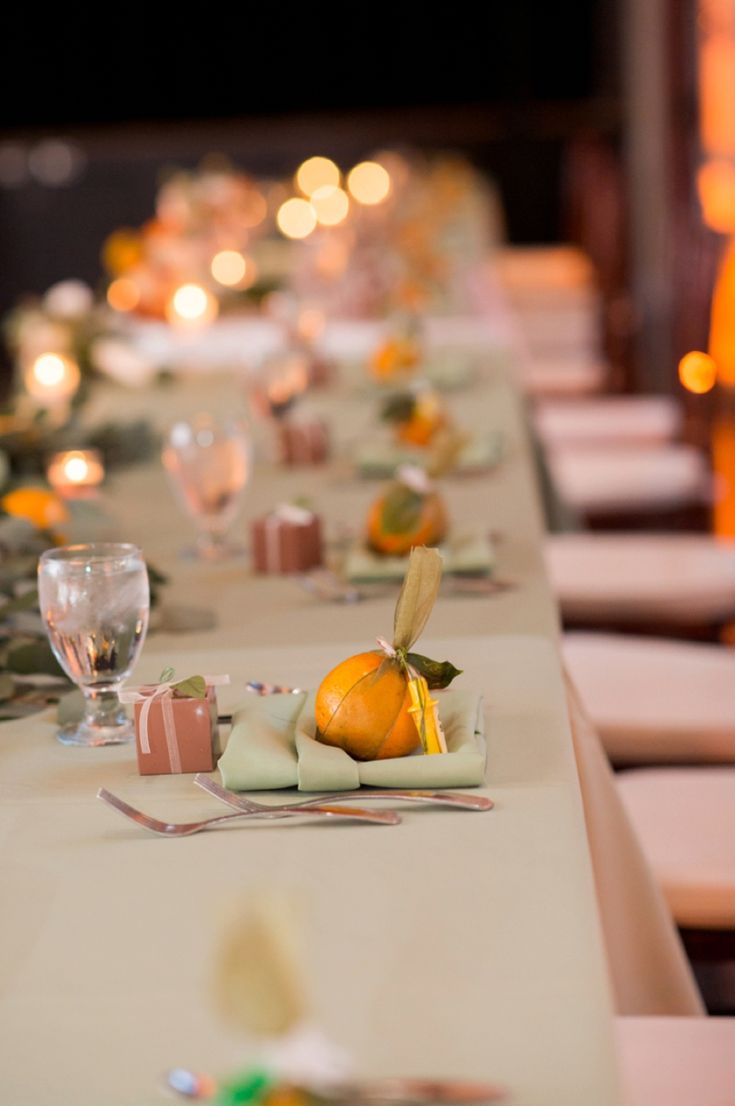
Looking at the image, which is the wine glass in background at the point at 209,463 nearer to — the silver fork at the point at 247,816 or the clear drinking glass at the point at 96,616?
the clear drinking glass at the point at 96,616

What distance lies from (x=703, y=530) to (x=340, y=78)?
10.1 metres

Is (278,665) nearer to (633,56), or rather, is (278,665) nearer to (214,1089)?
(214,1089)

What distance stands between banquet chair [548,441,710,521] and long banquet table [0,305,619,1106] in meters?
2.48

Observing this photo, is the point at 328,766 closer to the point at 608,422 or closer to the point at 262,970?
the point at 262,970

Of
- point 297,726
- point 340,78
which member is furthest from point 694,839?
point 340,78

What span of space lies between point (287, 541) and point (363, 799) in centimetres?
78

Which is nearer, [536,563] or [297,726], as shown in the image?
[297,726]

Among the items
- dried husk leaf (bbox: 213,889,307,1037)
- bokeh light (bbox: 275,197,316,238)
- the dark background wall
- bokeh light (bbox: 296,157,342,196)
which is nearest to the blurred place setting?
dried husk leaf (bbox: 213,889,307,1037)

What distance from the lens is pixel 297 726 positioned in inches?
48.1

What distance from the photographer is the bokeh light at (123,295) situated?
4.97 metres

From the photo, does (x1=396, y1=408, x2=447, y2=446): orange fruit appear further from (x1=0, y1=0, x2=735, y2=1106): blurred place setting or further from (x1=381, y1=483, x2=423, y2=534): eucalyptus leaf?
(x1=381, y1=483, x2=423, y2=534): eucalyptus leaf

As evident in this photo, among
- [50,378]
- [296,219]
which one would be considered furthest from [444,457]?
[296,219]

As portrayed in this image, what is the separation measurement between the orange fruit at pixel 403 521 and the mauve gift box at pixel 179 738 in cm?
67

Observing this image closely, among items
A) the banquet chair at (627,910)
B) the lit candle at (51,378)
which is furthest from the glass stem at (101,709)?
the lit candle at (51,378)
